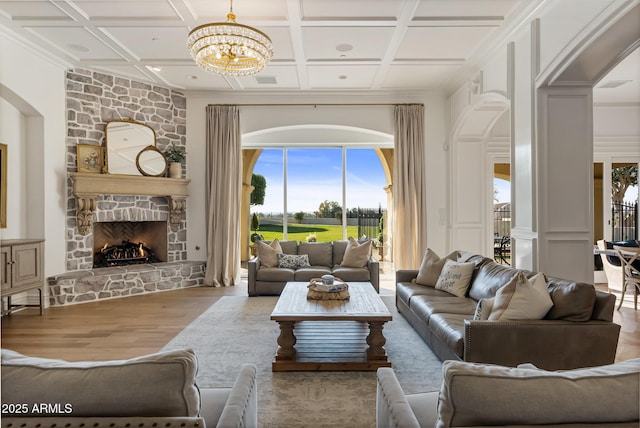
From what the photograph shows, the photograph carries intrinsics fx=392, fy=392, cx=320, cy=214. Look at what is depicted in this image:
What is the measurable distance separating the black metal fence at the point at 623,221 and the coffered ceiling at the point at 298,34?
325 centimetres

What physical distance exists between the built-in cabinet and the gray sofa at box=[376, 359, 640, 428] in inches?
202

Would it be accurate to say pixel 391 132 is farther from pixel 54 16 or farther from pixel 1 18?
A: pixel 1 18

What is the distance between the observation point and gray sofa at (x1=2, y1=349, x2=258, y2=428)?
1097 millimetres

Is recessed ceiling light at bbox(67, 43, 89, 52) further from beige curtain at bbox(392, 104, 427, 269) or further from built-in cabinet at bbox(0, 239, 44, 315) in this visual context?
beige curtain at bbox(392, 104, 427, 269)

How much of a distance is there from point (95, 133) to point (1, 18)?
1.98 meters

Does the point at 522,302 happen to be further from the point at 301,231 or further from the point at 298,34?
the point at 301,231

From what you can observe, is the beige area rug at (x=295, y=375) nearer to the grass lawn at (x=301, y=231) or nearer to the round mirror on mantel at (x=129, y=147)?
the round mirror on mantel at (x=129, y=147)

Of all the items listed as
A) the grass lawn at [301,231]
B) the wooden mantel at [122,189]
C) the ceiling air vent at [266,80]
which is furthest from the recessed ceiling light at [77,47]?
the grass lawn at [301,231]

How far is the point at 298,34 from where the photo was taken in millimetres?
4809

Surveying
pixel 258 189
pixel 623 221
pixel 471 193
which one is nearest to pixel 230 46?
pixel 258 189

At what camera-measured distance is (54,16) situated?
14.4 feet

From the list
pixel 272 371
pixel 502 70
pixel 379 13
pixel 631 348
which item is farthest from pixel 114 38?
pixel 631 348

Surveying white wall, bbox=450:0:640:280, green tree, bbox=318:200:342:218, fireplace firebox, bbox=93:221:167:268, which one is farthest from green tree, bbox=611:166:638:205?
fireplace firebox, bbox=93:221:167:268

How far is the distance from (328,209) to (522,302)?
535 centimetres
